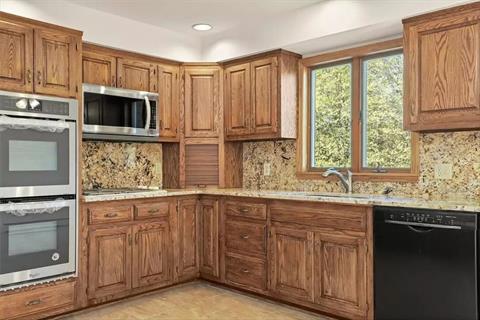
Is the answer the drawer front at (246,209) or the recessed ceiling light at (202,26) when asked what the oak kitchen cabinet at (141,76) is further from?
the drawer front at (246,209)

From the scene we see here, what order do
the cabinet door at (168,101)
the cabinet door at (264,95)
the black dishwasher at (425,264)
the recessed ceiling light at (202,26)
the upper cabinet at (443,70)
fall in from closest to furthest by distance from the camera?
the black dishwasher at (425,264), the upper cabinet at (443,70), the cabinet door at (264,95), the recessed ceiling light at (202,26), the cabinet door at (168,101)

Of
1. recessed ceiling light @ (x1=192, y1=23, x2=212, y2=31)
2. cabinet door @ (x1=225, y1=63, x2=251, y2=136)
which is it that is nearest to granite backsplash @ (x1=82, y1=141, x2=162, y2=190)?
cabinet door @ (x1=225, y1=63, x2=251, y2=136)

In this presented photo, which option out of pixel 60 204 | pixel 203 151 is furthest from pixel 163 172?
pixel 60 204

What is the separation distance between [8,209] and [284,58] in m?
2.61

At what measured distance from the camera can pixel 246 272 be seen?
3.89 metres

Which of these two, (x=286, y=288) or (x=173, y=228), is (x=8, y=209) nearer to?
(x=173, y=228)

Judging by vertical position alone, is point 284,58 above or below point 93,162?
above

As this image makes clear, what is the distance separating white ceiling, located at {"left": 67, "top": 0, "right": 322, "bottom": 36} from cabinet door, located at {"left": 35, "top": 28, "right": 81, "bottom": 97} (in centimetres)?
51

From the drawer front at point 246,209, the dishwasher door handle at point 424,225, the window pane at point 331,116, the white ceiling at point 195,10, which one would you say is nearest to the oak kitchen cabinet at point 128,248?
the drawer front at point 246,209

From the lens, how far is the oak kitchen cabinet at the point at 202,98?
4602 millimetres

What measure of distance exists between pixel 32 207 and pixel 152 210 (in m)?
1.05

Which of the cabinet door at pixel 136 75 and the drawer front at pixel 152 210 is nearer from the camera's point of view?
the drawer front at pixel 152 210

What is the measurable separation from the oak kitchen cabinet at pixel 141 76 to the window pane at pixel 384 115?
1.88m

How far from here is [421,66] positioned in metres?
3.12
